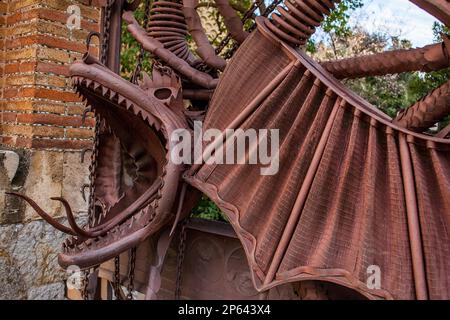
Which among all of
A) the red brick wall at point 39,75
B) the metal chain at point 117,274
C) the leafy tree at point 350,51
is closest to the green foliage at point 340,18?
the leafy tree at point 350,51

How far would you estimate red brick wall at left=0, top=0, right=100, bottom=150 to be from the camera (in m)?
2.14

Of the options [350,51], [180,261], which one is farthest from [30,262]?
[350,51]

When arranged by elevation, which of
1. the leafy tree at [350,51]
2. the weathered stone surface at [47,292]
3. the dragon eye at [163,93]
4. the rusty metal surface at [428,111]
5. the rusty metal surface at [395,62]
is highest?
the leafy tree at [350,51]

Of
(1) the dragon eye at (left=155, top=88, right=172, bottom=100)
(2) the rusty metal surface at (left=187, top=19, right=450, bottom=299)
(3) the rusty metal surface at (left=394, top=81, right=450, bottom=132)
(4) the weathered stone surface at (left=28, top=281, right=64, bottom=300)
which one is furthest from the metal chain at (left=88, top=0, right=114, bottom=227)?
(4) the weathered stone surface at (left=28, top=281, right=64, bottom=300)

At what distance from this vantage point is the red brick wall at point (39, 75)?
2139 mm

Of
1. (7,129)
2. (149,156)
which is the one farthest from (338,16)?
(149,156)

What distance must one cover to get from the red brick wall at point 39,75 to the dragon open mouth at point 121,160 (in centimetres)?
97

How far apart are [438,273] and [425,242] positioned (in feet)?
0.19

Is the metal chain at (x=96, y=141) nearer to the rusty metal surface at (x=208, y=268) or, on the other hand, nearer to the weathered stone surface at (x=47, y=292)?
the rusty metal surface at (x=208, y=268)

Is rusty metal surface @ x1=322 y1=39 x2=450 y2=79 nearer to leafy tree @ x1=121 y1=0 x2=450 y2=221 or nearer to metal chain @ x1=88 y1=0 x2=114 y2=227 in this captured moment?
metal chain @ x1=88 y1=0 x2=114 y2=227

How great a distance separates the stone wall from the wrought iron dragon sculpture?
0.93 meters

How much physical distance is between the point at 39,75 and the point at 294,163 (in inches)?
63.9

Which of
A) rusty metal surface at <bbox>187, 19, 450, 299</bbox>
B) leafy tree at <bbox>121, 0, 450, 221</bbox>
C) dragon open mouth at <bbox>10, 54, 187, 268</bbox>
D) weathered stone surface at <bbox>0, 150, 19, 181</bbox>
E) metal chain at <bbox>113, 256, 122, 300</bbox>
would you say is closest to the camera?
rusty metal surface at <bbox>187, 19, 450, 299</bbox>

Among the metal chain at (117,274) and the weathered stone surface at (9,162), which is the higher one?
the weathered stone surface at (9,162)
